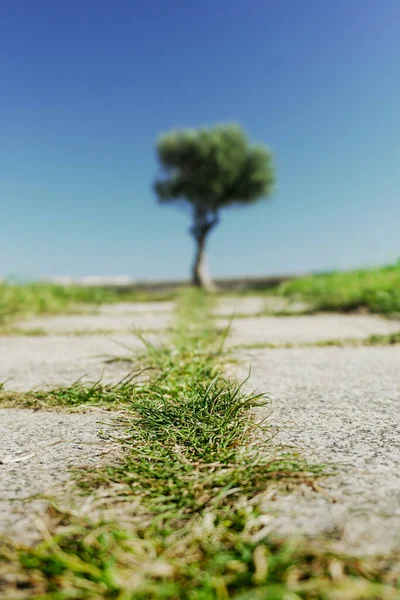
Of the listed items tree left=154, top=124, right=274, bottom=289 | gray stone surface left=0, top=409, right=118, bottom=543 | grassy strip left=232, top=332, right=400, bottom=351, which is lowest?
gray stone surface left=0, top=409, right=118, bottom=543

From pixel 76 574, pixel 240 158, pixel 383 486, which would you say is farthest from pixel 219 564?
pixel 240 158

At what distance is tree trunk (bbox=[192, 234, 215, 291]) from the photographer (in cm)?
1361

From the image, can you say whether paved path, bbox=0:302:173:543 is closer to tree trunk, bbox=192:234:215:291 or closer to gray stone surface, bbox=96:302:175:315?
gray stone surface, bbox=96:302:175:315

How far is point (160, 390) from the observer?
116 centimetres

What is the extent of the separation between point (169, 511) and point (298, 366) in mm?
1050

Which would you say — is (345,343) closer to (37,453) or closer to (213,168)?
(37,453)

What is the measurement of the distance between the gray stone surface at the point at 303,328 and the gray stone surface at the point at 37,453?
122cm

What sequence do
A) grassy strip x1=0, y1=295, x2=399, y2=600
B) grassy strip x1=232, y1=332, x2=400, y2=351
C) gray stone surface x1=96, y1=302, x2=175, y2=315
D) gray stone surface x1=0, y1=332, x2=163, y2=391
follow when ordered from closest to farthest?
grassy strip x1=0, y1=295, x2=399, y2=600
gray stone surface x1=0, y1=332, x2=163, y2=391
grassy strip x1=232, y1=332, x2=400, y2=351
gray stone surface x1=96, y1=302, x2=175, y2=315

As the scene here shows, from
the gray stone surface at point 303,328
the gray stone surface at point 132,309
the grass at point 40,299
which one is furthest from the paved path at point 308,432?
the gray stone surface at point 132,309

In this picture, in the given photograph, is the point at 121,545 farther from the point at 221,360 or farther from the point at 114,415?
the point at 221,360

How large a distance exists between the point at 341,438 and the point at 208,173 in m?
Answer: 12.9

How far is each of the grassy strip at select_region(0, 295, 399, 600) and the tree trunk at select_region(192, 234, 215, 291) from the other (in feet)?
41.7

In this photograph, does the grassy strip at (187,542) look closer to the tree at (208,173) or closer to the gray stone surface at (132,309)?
the gray stone surface at (132,309)

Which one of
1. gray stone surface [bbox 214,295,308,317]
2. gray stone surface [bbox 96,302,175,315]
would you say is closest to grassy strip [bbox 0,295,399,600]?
gray stone surface [bbox 214,295,308,317]
